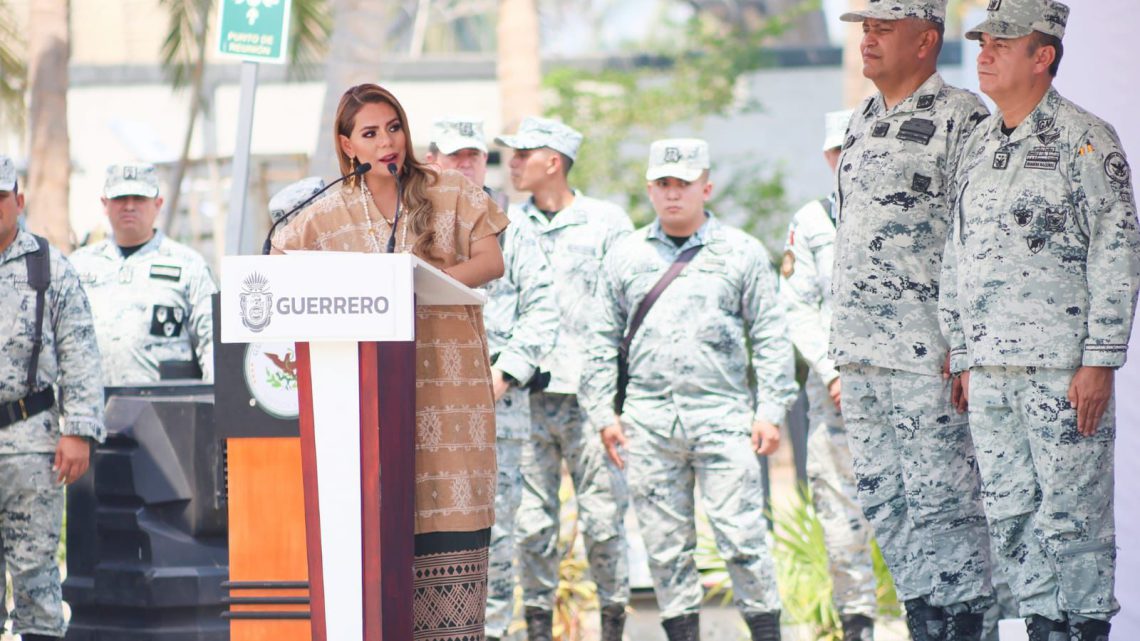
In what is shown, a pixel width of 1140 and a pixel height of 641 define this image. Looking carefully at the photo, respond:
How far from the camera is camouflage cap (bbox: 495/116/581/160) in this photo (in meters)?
8.26

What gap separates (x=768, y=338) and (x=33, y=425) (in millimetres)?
3254

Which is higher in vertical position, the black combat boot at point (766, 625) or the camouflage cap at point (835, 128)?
the camouflage cap at point (835, 128)

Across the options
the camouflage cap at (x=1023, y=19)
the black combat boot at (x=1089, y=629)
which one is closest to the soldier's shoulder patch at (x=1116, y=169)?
the camouflage cap at (x=1023, y=19)

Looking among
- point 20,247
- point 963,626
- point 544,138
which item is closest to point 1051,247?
point 963,626

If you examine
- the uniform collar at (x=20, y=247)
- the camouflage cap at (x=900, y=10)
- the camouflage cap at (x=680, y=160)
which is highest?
the camouflage cap at (x=900, y=10)

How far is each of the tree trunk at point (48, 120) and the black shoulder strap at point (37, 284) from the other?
7441 millimetres

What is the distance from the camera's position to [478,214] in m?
5.08

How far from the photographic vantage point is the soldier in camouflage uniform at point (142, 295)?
8.64 meters

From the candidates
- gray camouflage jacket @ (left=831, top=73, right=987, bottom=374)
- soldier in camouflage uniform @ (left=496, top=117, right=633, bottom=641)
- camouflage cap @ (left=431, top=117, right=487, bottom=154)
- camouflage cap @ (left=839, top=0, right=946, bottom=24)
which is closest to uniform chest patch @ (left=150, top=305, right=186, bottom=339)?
camouflage cap @ (left=431, top=117, right=487, bottom=154)

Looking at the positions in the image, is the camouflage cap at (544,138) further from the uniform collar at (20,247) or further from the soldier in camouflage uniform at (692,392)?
the uniform collar at (20,247)

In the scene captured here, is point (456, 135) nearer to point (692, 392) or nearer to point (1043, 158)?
point (692, 392)

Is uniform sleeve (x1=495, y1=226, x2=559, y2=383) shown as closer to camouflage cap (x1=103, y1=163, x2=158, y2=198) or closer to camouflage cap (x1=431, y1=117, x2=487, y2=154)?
camouflage cap (x1=431, y1=117, x2=487, y2=154)

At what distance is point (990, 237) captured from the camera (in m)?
5.20

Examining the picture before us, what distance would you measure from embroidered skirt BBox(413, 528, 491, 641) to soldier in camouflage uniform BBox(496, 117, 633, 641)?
2504 millimetres
